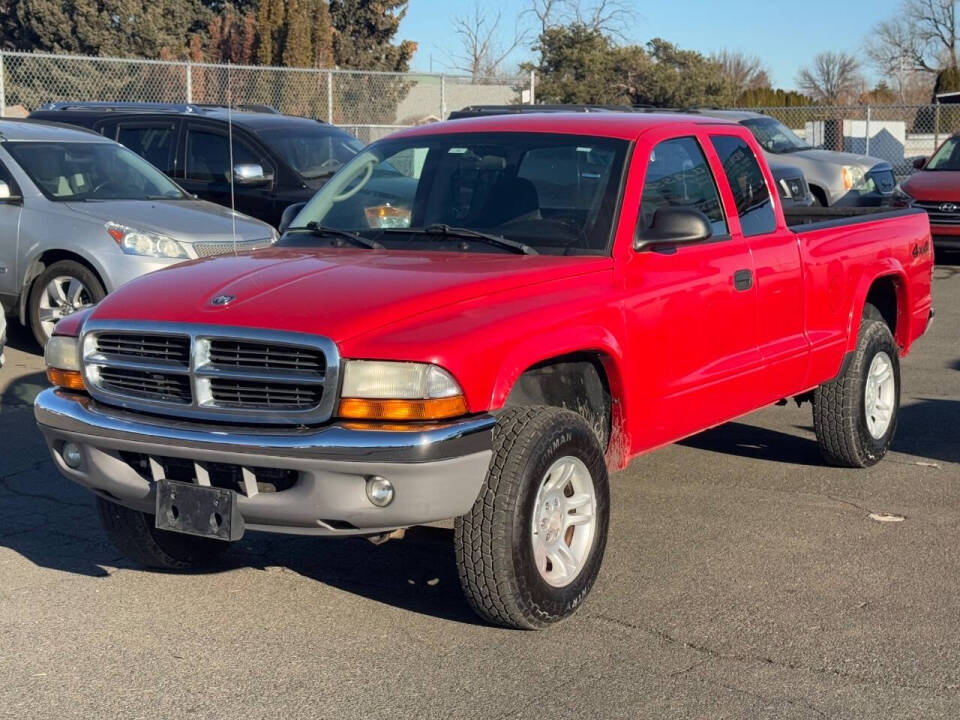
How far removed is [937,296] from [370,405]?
11.2 metres

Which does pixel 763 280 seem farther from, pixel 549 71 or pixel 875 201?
pixel 549 71

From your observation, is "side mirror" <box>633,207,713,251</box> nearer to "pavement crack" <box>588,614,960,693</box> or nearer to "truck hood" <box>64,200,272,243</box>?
"pavement crack" <box>588,614,960,693</box>

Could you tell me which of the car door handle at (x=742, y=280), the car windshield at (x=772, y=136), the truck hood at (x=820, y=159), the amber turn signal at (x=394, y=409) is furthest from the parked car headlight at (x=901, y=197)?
the amber turn signal at (x=394, y=409)

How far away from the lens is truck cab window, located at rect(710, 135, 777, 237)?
610 cm

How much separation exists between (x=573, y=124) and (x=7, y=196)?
591 centimetres

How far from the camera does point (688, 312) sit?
543 centimetres

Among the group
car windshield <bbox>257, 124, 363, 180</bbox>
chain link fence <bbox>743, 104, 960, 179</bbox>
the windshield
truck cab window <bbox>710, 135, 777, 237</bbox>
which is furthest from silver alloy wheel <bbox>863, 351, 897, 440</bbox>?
chain link fence <bbox>743, 104, 960, 179</bbox>

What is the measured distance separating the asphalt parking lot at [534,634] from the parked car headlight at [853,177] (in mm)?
11836

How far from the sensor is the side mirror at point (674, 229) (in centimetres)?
522

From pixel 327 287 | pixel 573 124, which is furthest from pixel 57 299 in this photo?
pixel 327 287

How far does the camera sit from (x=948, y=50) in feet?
218

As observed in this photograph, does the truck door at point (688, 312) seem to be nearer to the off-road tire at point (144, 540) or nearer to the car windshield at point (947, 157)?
the off-road tire at point (144, 540)

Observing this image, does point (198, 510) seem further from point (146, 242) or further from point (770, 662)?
point (146, 242)

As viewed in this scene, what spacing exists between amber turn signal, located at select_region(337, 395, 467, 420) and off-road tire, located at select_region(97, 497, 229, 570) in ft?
4.09
